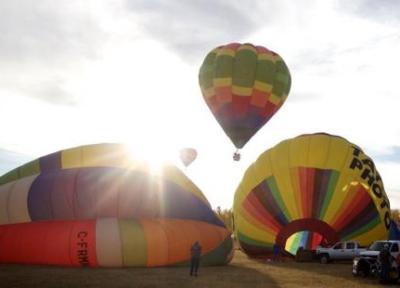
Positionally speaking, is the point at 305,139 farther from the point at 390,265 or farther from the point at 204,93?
the point at 390,265

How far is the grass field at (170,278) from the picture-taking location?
53.8 ft

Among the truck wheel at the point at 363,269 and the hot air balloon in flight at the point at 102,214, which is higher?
the hot air balloon in flight at the point at 102,214

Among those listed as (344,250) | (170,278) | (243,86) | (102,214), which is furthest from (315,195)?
(170,278)

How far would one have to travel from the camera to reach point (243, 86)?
102ft

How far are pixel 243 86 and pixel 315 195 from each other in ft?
26.5

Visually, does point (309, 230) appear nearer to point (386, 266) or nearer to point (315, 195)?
point (315, 195)

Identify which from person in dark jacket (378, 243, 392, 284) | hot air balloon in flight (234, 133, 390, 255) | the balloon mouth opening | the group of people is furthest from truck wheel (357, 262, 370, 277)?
the balloon mouth opening

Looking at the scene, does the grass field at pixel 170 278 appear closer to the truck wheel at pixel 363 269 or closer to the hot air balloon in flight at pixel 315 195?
the truck wheel at pixel 363 269

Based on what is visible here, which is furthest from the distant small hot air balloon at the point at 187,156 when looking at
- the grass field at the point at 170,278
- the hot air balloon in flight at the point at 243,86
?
the grass field at the point at 170,278

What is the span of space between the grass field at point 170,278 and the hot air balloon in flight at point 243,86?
11507mm

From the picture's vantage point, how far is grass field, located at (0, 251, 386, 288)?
16.4 metres

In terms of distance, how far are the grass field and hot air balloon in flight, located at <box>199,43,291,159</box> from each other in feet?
37.8

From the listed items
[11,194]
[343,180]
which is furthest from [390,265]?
[11,194]

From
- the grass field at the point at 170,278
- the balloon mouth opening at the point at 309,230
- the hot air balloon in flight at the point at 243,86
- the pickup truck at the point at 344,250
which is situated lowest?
the grass field at the point at 170,278
